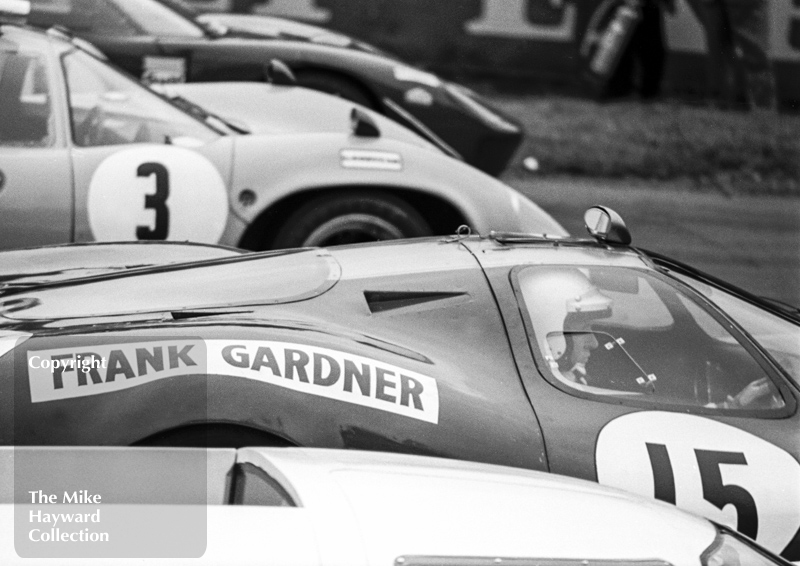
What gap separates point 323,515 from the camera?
1.79 metres

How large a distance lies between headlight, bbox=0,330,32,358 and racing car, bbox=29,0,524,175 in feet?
13.3

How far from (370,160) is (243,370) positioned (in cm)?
217

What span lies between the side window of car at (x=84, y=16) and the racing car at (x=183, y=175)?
170 centimetres

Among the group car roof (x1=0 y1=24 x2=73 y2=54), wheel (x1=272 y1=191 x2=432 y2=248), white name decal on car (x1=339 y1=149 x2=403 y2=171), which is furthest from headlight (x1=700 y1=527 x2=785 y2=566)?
car roof (x1=0 y1=24 x2=73 y2=54)

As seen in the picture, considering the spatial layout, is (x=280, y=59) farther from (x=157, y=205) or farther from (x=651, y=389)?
(x=651, y=389)

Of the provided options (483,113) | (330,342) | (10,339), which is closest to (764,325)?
(330,342)

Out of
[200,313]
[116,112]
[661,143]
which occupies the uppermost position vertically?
[116,112]

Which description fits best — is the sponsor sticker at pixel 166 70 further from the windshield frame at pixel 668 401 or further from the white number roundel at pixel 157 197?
the windshield frame at pixel 668 401

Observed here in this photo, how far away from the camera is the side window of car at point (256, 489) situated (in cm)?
188

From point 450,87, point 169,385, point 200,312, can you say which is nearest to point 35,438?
point 169,385

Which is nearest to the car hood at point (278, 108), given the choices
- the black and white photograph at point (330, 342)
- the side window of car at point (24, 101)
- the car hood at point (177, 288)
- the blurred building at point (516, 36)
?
the black and white photograph at point (330, 342)

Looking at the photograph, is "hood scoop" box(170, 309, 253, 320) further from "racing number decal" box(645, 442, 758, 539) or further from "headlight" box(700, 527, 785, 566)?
"headlight" box(700, 527, 785, 566)

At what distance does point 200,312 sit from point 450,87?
4234 mm

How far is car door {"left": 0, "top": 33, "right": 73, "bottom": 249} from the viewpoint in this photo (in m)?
4.30
